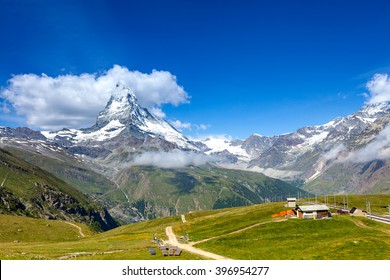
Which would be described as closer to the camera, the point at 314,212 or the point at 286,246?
the point at 286,246

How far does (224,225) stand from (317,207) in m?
34.4

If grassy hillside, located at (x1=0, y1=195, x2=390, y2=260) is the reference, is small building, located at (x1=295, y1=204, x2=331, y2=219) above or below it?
above

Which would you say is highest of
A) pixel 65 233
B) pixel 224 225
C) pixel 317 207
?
pixel 317 207

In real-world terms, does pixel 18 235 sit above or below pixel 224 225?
below

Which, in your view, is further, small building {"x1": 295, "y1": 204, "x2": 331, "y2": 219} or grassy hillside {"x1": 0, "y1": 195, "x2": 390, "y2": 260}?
small building {"x1": 295, "y1": 204, "x2": 331, "y2": 219}

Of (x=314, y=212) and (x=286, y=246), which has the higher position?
(x=314, y=212)

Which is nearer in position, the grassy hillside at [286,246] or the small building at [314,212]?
the grassy hillside at [286,246]

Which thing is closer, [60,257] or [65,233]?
[60,257]

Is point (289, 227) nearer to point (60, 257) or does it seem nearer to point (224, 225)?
point (224, 225)

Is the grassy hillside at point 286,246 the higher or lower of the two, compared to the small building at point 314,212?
lower
